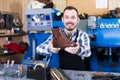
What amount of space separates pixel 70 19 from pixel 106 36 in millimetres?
1047

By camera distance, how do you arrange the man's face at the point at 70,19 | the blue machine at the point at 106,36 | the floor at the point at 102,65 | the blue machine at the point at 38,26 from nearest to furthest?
the man's face at the point at 70,19
the blue machine at the point at 106,36
the floor at the point at 102,65
the blue machine at the point at 38,26

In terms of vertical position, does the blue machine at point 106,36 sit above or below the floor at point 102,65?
above

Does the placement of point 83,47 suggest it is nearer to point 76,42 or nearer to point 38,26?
point 76,42

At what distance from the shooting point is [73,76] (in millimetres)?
1659

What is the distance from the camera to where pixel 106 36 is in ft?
10.4

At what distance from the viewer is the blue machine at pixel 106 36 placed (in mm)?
3121

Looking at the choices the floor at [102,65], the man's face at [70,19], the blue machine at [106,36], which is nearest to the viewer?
the man's face at [70,19]

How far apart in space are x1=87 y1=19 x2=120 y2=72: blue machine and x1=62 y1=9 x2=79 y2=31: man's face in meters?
0.97

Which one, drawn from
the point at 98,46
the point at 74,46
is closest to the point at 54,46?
the point at 74,46

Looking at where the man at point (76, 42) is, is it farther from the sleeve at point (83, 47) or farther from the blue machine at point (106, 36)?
the blue machine at point (106, 36)

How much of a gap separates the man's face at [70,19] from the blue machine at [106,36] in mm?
974

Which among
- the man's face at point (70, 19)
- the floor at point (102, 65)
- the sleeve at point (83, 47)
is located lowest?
the floor at point (102, 65)

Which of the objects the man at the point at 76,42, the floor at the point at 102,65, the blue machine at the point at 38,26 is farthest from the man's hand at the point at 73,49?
the blue machine at the point at 38,26

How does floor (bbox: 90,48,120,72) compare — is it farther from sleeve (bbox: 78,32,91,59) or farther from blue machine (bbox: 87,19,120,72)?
sleeve (bbox: 78,32,91,59)
